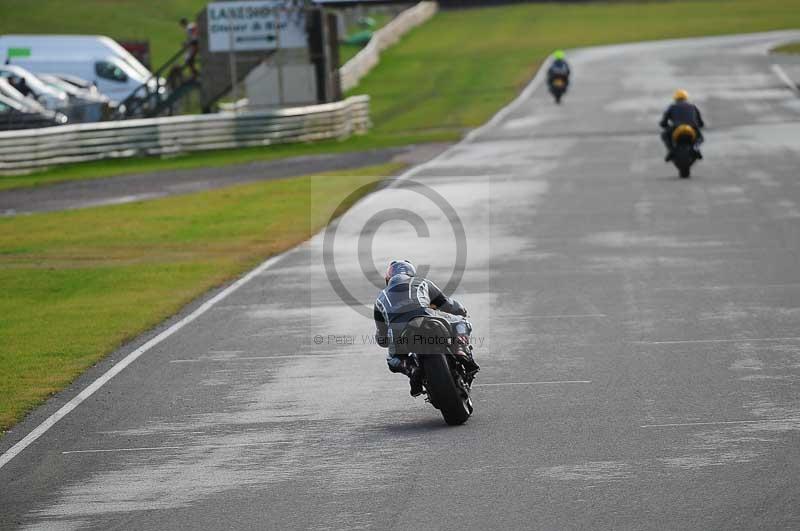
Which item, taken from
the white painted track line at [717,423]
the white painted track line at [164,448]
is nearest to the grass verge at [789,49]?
the white painted track line at [717,423]

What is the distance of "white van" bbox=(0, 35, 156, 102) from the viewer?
53969 mm

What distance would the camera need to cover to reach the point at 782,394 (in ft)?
38.4

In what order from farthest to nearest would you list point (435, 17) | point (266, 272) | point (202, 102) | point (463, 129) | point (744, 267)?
1. point (435, 17)
2. point (202, 102)
3. point (463, 129)
4. point (266, 272)
5. point (744, 267)

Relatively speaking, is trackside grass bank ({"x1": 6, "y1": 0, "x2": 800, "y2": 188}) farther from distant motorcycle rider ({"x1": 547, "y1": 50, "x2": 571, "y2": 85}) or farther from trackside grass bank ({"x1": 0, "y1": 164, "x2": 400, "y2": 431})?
trackside grass bank ({"x1": 0, "y1": 164, "x2": 400, "y2": 431})

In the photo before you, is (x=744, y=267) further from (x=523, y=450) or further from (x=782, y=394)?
(x=523, y=450)


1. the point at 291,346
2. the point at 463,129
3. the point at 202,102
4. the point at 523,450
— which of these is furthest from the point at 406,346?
the point at 202,102

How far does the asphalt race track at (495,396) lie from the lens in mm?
9078

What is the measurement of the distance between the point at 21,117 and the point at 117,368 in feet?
93.5

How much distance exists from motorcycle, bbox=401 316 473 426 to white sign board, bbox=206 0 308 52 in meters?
34.5

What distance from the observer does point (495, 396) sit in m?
12.3

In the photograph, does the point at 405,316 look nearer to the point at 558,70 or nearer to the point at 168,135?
the point at 168,135

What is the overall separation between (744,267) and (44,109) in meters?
29.0

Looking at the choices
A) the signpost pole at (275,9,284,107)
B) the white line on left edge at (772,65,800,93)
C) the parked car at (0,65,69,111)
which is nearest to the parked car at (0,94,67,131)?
the parked car at (0,65,69,111)

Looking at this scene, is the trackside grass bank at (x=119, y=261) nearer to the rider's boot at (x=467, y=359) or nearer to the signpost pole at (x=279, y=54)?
the rider's boot at (x=467, y=359)
